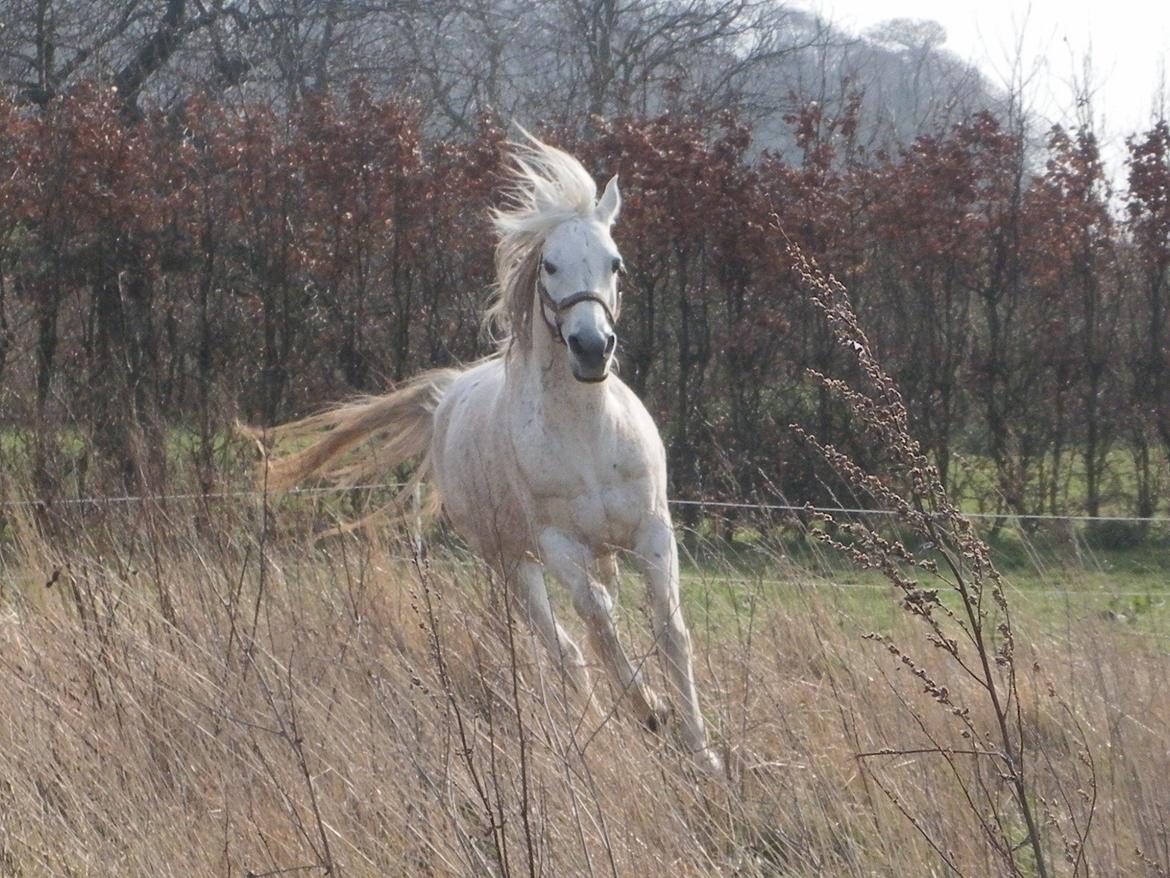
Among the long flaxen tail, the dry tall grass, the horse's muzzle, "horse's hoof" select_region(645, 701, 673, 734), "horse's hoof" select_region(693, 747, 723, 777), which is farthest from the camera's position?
the long flaxen tail

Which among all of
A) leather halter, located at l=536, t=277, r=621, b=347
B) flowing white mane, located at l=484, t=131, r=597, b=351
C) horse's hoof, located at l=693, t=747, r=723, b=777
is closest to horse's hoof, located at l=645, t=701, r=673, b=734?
horse's hoof, located at l=693, t=747, r=723, b=777

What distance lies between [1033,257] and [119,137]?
22.2 feet

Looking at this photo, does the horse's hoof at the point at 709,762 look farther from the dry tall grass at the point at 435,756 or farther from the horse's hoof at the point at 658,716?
the horse's hoof at the point at 658,716

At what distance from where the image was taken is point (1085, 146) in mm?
11930

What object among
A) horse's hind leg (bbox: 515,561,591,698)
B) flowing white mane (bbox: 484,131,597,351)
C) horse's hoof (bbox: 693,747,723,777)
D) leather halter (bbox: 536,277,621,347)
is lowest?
horse's hoof (bbox: 693,747,723,777)

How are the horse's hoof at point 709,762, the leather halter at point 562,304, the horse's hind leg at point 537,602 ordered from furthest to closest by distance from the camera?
the horse's hind leg at point 537,602 → the leather halter at point 562,304 → the horse's hoof at point 709,762

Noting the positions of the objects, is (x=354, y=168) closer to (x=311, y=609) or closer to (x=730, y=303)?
(x=730, y=303)

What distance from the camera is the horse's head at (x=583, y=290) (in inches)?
190

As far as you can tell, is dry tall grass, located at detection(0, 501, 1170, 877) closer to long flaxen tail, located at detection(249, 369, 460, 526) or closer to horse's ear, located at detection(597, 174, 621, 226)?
horse's ear, located at detection(597, 174, 621, 226)

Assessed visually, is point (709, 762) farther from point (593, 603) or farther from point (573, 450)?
point (573, 450)

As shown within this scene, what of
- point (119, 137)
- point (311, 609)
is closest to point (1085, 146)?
point (119, 137)

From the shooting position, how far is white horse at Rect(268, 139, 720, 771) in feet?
15.8

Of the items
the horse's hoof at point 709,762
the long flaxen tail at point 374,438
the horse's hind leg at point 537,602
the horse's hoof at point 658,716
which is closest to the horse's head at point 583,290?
the horse's hind leg at point 537,602

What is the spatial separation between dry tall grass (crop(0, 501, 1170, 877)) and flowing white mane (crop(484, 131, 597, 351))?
1.10 metres
